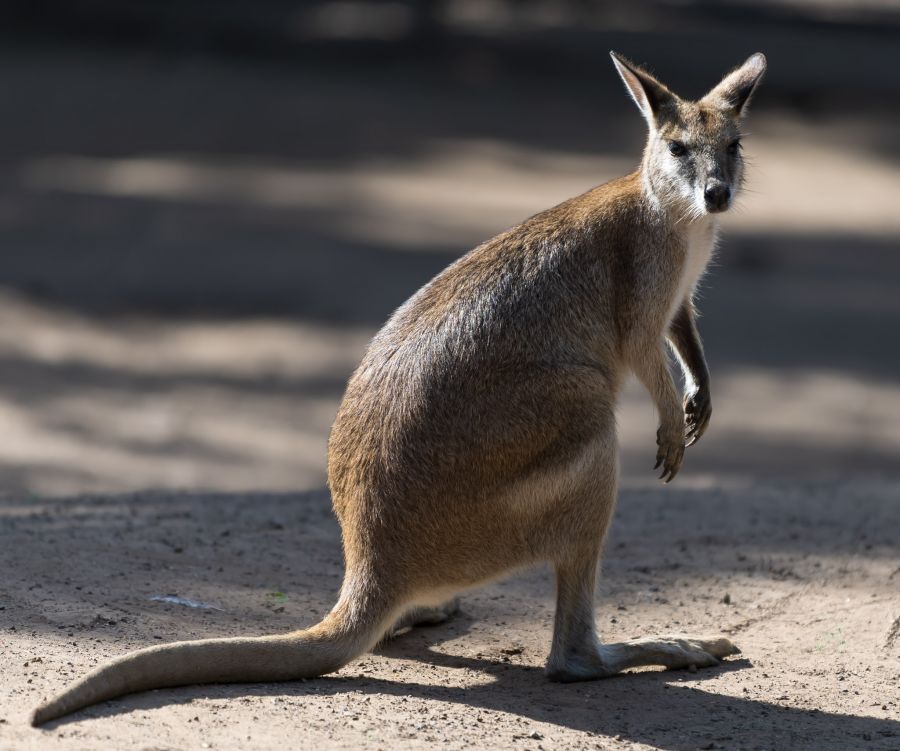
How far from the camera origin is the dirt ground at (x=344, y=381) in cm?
452

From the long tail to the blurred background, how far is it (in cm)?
441

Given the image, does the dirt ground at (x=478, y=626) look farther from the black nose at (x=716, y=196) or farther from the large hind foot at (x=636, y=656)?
the black nose at (x=716, y=196)

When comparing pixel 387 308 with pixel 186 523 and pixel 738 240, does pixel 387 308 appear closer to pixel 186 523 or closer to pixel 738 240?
pixel 738 240

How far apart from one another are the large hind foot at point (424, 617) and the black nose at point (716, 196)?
5.95ft

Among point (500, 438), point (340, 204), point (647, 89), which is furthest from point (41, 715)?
point (340, 204)

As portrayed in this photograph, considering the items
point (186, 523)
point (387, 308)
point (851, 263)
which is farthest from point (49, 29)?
point (186, 523)

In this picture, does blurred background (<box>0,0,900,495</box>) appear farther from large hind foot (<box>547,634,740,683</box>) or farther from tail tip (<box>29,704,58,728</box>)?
tail tip (<box>29,704,58,728</box>)

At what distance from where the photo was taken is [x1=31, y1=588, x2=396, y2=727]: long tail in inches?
155

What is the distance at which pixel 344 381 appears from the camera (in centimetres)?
1097

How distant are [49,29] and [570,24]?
892 cm

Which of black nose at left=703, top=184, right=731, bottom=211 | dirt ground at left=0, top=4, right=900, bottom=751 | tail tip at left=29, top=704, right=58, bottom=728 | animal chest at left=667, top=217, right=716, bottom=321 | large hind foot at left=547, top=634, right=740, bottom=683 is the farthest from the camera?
animal chest at left=667, top=217, right=716, bottom=321

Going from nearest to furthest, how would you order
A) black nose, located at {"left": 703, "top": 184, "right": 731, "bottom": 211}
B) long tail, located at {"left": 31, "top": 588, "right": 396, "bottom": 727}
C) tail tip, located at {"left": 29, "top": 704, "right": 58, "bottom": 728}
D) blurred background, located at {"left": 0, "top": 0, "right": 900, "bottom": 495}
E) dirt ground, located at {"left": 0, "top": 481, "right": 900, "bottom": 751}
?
tail tip, located at {"left": 29, "top": 704, "right": 58, "bottom": 728}
long tail, located at {"left": 31, "top": 588, "right": 396, "bottom": 727}
dirt ground, located at {"left": 0, "top": 481, "right": 900, "bottom": 751}
black nose, located at {"left": 703, "top": 184, "right": 731, "bottom": 211}
blurred background, located at {"left": 0, "top": 0, "right": 900, "bottom": 495}

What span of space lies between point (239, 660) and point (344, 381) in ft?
22.3

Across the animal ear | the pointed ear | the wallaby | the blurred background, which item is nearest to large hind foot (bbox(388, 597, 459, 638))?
the wallaby
